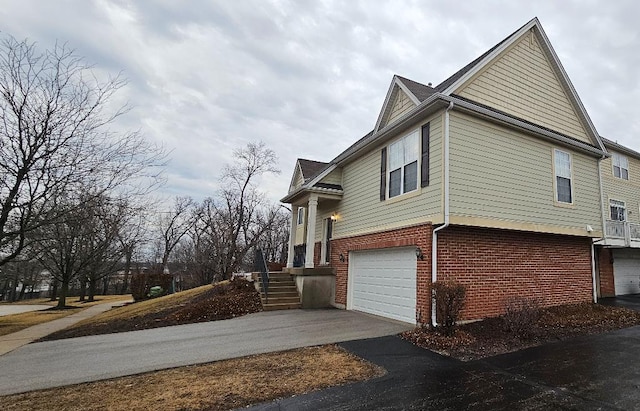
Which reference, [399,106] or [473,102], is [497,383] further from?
[399,106]

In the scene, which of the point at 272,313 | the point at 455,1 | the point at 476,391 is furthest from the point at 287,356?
the point at 455,1

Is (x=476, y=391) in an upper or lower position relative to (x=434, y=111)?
lower

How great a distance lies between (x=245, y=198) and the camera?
100 feet

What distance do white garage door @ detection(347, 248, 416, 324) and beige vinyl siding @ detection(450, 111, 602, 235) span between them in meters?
2.20

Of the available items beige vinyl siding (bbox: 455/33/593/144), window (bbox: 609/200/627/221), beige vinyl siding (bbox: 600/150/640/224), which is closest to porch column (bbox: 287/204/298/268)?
beige vinyl siding (bbox: 455/33/593/144)

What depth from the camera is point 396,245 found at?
9.55 m

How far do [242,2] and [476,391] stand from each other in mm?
11714

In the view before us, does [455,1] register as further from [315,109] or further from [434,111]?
[315,109]

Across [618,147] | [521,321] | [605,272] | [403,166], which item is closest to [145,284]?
[403,166]

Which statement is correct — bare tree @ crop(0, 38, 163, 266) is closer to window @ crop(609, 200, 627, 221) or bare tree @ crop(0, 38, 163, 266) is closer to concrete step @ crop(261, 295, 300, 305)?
concrete step @ crop(261, 295, 300, 305)

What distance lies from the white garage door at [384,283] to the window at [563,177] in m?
5.83

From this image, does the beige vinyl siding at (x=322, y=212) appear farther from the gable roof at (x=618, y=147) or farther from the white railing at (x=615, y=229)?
the gable roof at (x=618, y=147)

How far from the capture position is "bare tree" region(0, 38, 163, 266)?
9.44m

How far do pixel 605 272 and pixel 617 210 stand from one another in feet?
10.9
